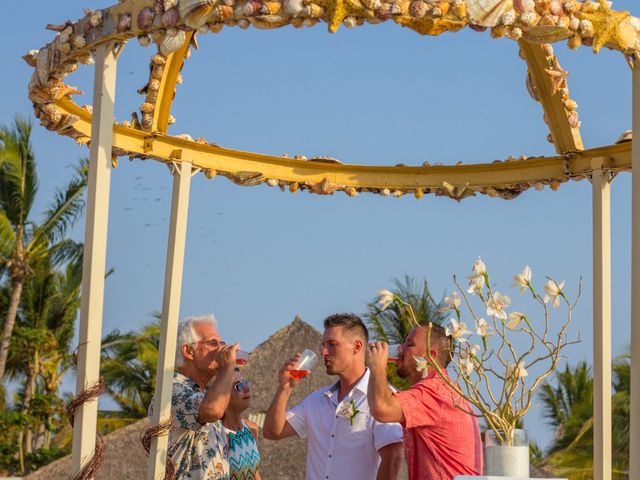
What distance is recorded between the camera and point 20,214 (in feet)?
94.4

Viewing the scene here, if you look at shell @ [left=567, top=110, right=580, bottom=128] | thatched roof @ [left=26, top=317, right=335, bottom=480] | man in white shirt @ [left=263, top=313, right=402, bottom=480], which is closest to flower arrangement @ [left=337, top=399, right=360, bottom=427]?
man in white shirt @ [left=263, top=313, right=402, bottom=480]

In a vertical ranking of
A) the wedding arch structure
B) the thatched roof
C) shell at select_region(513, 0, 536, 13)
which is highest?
shell at select_region(513, 0, 536, 13)

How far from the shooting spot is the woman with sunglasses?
6590mm

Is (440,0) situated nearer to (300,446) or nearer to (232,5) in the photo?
(232,5)

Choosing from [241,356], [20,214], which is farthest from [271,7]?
[20,214]

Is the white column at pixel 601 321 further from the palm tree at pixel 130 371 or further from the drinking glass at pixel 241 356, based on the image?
the palm tree at pixel 130 371

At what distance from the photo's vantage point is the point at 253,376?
17.2m

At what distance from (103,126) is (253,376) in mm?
11944

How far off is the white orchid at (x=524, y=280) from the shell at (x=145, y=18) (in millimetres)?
2025

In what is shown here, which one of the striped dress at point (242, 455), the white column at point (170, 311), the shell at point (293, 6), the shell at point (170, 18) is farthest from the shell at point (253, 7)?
the striped dress at point (242, 455)

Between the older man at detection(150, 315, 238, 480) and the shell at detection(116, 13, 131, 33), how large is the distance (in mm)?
1690

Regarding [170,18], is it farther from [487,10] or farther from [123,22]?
[487,10]

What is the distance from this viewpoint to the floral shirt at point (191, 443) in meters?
6.13

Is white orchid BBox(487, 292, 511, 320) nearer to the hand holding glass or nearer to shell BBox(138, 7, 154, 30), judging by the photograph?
the hand holding glass
